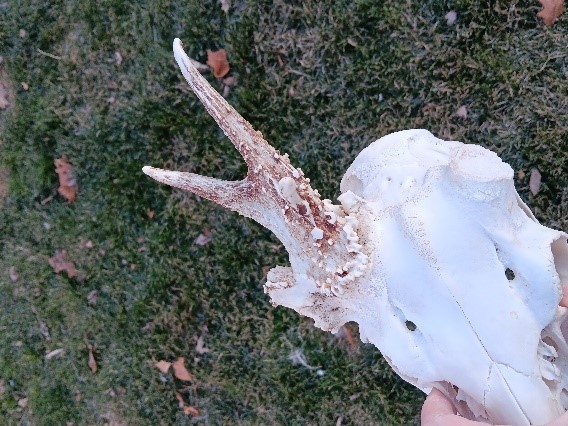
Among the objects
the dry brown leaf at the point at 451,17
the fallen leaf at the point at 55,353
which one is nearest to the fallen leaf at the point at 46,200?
the fallen leaf at the point at 55,353

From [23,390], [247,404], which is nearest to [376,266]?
[247,404]

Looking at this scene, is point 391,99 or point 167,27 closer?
point 391,99

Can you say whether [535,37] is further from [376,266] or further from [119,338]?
[119,338]

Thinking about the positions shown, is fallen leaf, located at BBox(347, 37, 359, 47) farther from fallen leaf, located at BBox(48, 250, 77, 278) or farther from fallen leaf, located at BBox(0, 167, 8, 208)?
fallen leaf, located at BBox(0, 167, 8, 208)

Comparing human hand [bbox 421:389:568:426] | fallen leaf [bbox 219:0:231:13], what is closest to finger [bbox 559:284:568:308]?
human hand [bbox 421:389:568:426]

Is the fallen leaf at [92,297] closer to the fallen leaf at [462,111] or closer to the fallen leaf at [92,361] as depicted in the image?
the fallen leaf at [92,361]

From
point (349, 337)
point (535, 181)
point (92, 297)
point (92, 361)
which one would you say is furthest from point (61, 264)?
point (535, 181)
